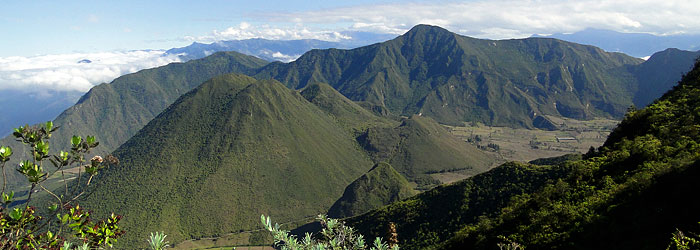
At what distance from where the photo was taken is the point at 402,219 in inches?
3386

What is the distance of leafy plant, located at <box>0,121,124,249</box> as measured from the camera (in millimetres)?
11798

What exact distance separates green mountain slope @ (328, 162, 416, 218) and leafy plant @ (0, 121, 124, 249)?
133m

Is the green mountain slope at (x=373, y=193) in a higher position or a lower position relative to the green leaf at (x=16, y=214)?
lower

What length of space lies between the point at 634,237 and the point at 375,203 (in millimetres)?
123737

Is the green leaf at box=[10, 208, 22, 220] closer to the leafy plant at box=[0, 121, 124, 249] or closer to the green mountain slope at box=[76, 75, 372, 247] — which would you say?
the leafy plant at box=[0, 121, 124, 249]

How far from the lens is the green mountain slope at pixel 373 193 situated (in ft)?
478

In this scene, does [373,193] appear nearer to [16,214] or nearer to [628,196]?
[628,196]

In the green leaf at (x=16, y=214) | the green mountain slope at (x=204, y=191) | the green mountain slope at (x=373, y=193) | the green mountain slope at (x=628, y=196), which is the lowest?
the green mountain slope at (x=204, y=191)

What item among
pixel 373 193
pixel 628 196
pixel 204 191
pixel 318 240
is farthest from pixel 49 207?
pixel 204 191

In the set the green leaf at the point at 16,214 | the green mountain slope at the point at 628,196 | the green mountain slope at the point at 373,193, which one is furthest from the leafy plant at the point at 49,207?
the green mountain slope at the point at 373,193

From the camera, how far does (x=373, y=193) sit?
A: 148875mm

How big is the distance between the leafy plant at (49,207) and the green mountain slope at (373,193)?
13273 cm

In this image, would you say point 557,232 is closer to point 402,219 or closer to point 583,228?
point 583,228

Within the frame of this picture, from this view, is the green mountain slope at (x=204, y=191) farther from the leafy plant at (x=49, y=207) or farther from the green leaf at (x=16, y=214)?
the green leaf at (x=16, y=214)
